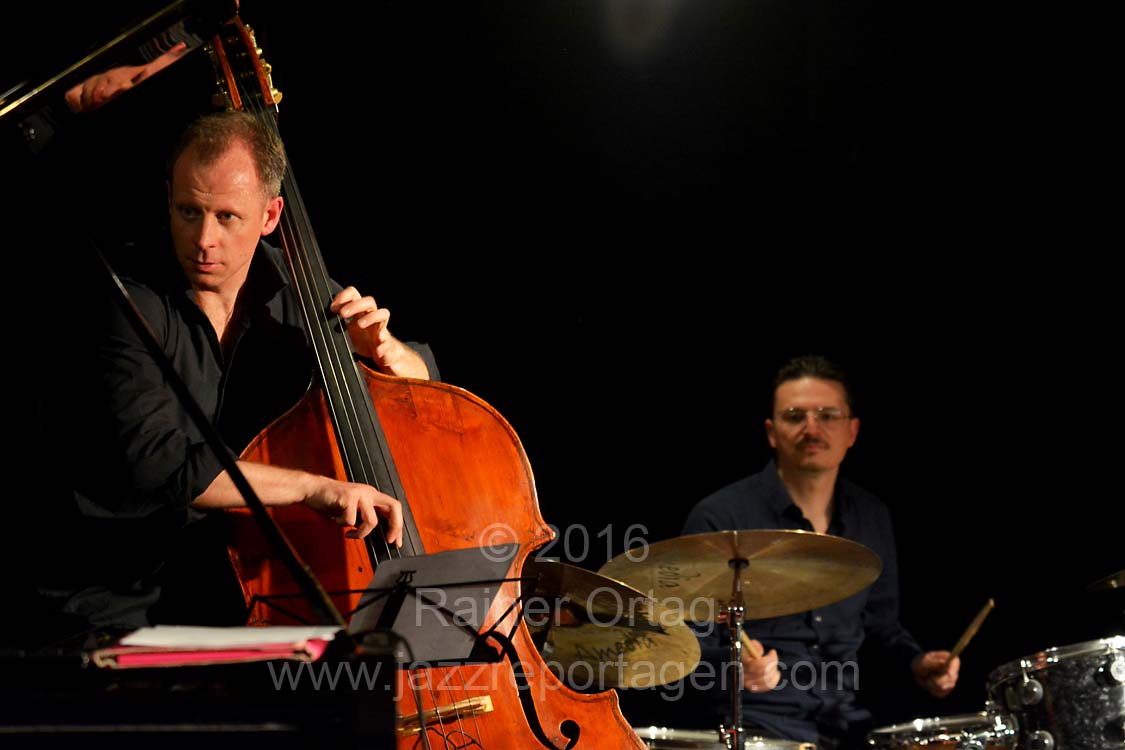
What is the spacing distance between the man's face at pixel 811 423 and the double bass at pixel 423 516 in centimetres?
186

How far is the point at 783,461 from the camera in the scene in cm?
384

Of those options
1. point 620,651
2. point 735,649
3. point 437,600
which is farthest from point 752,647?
point 437,600

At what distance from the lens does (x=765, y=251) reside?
3900 millimetres

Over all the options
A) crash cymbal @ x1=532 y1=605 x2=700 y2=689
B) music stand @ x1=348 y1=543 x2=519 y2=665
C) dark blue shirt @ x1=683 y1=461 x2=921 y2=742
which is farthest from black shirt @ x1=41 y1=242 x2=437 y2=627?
dark blue shirt @ x1=683 y1=461 x2=921 y2=742

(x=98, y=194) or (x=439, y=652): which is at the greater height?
(x=98, y=194)

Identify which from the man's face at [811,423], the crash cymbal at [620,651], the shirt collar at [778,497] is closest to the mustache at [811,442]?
the man's face at [811,423]

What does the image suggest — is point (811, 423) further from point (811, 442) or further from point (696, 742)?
point (696, 742)

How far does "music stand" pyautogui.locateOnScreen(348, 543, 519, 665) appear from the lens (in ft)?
4.82

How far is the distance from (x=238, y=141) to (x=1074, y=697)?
2411mm

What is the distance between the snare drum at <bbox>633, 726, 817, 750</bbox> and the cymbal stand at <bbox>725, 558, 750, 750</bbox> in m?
0.06

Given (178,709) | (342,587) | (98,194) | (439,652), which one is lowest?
(178,709)

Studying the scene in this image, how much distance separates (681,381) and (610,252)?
0.53 meters

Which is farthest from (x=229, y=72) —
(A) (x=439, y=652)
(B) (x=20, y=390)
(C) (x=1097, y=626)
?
(C) (x=1097, y=626)

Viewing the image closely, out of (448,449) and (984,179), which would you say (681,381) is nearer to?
(984,179)
